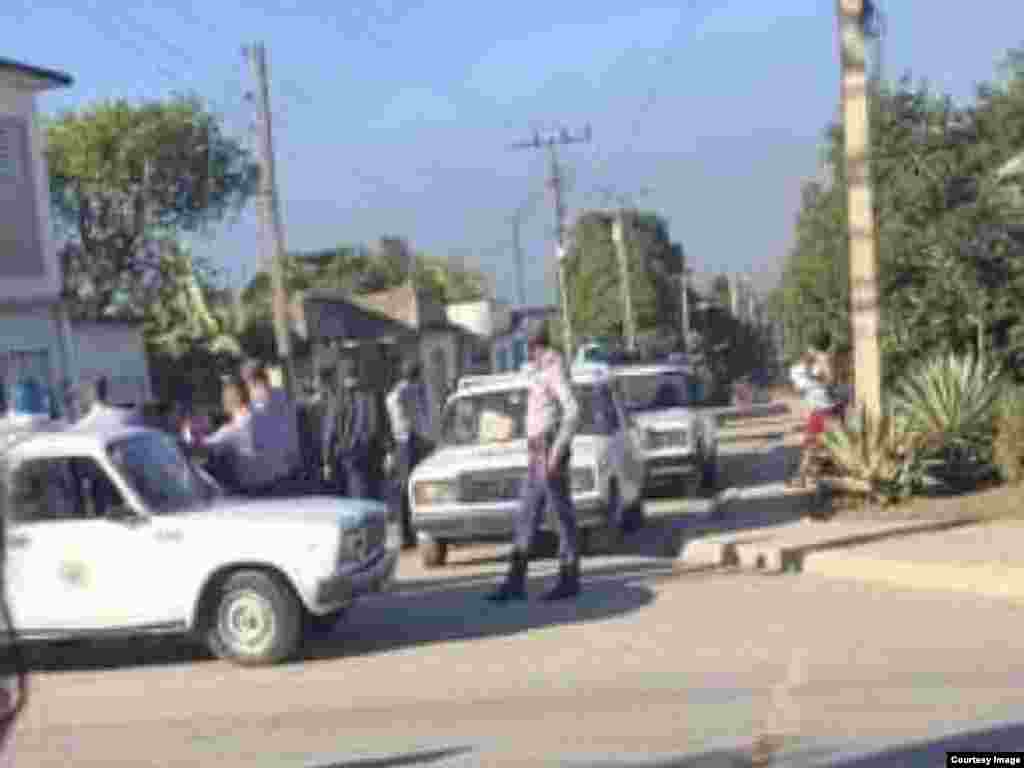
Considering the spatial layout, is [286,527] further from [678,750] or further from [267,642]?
[678,750]

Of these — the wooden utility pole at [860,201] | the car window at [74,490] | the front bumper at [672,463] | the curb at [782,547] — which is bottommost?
the front bumper at [672,463]

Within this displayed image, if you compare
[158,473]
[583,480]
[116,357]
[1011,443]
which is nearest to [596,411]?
[583,480]

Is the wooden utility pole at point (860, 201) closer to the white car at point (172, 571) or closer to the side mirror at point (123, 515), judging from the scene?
the white car at point (172, 571)

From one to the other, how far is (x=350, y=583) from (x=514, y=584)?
236 cm

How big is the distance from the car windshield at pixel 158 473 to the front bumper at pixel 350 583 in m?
1.05

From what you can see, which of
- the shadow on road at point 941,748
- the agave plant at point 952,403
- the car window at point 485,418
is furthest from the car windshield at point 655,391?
the shadow on road at point 941,748

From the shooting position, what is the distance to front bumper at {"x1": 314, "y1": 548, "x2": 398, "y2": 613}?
38.0ft

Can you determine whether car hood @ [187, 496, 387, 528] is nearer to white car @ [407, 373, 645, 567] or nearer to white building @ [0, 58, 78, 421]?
white car @ [407, 373, 645, 567]

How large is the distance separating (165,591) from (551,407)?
3.33 metres

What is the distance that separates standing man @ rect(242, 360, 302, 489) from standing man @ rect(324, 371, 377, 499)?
1.21 meters

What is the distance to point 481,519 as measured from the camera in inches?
642

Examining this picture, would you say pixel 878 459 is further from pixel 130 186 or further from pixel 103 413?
pixel 130 186

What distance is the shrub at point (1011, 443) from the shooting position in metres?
18.1

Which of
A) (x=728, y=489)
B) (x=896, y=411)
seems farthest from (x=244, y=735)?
(x=728, y=489)
